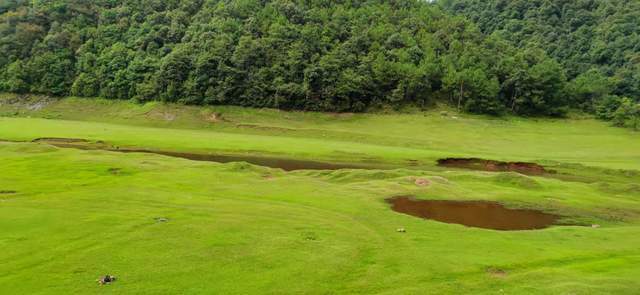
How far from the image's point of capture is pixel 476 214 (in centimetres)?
3516

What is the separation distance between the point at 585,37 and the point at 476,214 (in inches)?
6041

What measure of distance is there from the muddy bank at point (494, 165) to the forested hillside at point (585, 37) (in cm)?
6177

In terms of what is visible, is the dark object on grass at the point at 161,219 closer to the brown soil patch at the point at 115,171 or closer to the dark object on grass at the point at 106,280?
the dark object on grass at the point at 106,280

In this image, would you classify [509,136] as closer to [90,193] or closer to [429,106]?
[429,106]

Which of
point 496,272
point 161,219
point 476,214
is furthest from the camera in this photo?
point 476,214

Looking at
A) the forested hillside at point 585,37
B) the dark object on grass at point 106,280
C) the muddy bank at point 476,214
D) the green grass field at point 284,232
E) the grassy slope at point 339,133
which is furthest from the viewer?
the forested hillside at point 585,37

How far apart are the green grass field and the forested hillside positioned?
7872 centimetres

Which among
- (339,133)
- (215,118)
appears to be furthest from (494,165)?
(215,118)

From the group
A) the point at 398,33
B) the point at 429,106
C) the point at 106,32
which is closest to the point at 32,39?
the point at 106,32

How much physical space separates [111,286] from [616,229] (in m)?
26.7

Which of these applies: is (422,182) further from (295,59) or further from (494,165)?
(295,59)

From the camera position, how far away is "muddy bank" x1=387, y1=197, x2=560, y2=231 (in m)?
33.0

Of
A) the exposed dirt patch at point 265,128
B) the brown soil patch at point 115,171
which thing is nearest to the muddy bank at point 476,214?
the brown soil patch at point 115,171

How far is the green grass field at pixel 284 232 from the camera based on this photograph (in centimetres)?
1889
